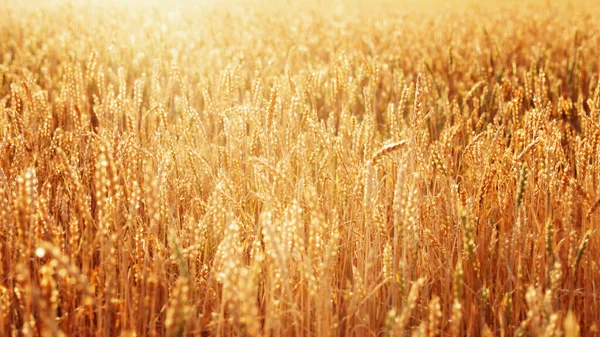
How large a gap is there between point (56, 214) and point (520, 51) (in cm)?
371

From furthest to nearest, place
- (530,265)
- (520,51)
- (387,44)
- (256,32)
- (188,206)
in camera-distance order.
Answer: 1. (256,32)
2. (387,44)
3. (520,51)
4. (188,206)
5. (530,265)

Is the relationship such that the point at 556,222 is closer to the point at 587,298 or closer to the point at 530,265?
the point at 530,265

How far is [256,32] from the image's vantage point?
5598 millimetres

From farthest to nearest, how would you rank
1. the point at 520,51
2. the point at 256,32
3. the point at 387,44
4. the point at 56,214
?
the point at 256,32, the point at 387,44, the point at 520,51, the point at 56,214

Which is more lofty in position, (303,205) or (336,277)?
(303,205)

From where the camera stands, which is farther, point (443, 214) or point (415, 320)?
point (443, 214)

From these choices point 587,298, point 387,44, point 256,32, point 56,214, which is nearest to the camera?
point 587,298

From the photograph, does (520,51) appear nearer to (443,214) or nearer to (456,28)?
(456,28)

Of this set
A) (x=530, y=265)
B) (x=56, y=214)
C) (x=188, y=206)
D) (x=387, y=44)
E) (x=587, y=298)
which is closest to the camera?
(x=587, y=298)

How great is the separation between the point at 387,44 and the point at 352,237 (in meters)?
3.68

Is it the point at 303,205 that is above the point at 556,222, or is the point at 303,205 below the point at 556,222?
above

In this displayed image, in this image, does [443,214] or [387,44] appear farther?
[387,44]

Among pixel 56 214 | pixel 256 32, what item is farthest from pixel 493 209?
pixel 256 32

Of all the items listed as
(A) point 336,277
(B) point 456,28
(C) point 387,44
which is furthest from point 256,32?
(A) point 336,277
